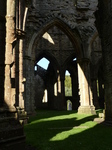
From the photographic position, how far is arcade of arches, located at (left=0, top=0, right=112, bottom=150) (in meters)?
2.98

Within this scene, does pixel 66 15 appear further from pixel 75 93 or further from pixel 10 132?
pixel 75 93

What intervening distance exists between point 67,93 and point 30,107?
71.9 feet

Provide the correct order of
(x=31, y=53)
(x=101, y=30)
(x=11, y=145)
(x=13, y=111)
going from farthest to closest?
(x=31, y=53), (x=101, y=30), (x=13, y=111), (x=11, y=145)

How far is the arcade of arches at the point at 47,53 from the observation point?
9.78 ft

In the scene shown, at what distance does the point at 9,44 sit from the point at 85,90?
8961mm

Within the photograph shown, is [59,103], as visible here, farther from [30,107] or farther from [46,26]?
[46,26]

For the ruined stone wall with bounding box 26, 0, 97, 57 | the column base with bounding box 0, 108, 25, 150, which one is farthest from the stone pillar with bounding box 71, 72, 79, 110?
the column base with bounding box 0, 108, 25, 150

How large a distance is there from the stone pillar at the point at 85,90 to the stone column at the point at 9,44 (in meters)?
8.53

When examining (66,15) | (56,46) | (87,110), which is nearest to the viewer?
(87,110)

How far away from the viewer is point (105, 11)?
18.5 ft

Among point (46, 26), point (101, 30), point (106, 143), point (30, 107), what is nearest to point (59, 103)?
point (30, 107)

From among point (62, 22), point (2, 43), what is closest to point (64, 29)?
point (62, 22)

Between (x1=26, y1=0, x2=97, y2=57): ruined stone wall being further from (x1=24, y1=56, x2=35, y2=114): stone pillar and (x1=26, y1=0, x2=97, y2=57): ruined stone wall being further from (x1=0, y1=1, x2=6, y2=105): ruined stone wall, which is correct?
(x1=0, y1=1, x2=6, y2=105): ruined stone wall

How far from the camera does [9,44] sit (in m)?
3.06
